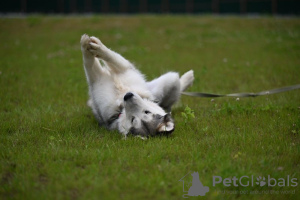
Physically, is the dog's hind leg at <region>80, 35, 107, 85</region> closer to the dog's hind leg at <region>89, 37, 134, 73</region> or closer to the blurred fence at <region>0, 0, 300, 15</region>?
the dog's hind leg at <region>89, 37, 134, 73</region>

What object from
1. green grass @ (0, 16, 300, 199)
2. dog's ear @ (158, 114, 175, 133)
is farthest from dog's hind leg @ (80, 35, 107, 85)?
dog's ear @ (158, 114, 175, 133)

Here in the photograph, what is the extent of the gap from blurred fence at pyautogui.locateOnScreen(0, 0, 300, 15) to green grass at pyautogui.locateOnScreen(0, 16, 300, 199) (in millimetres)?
12842

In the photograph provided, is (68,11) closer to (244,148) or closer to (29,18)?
(29,18)

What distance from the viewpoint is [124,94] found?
4348 millimetres

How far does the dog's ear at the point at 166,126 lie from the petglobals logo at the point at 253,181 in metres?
1.09

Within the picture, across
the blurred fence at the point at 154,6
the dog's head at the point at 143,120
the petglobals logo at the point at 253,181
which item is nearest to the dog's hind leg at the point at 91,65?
the dog's head at the point at 143,120

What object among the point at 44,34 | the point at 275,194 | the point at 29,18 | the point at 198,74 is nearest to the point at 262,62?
the point at 198,74

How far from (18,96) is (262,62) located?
6612 mm

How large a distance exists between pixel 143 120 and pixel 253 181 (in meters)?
1.54

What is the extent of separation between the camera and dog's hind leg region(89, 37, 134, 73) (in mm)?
4504

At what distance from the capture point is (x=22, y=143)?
148 inches

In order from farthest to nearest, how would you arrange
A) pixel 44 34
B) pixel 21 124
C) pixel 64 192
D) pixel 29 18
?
pixel 29 18
pixel 44 34
pixel 21 124
pixel 64 192

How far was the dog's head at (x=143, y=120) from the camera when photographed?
12.9 ft

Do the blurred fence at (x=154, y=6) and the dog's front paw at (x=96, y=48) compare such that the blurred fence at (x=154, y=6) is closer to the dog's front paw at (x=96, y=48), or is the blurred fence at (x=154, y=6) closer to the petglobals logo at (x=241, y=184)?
the dog's front paw at (x=96, y=48)
